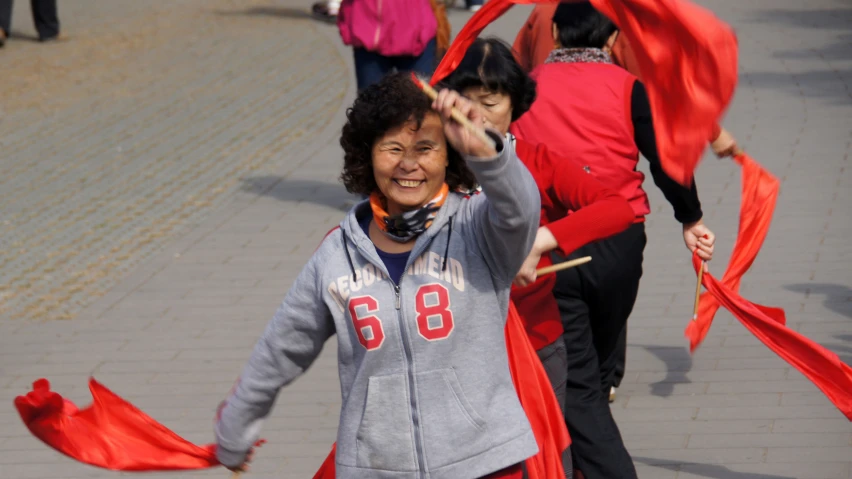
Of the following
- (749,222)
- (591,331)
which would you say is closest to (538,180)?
(591,331)

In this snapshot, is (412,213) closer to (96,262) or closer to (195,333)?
(195,333)

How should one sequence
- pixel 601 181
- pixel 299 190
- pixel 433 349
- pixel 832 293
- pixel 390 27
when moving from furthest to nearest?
pixel 299 190
pixel 390 27
pixel 832 293
pixel 601 181
pixel 433 349

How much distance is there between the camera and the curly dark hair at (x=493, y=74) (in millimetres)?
3902

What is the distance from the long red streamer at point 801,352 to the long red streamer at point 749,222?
1.58 feet

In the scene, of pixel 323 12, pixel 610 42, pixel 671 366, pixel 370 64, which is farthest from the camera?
pixel 323 12

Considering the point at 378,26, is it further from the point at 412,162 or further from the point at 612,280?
the point at 412,162

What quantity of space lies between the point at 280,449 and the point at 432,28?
12.6 feet

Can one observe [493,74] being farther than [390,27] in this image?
No

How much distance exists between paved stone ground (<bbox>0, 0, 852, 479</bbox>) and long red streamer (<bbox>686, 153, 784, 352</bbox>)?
56 centimetres

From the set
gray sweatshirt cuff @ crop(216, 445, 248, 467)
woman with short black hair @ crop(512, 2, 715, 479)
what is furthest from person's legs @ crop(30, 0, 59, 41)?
gray sweatshirt cuff @ crop(216, 445, 248, 467)

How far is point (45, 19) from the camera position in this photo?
15.9 metres

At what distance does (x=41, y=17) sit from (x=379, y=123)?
13757 millimetres

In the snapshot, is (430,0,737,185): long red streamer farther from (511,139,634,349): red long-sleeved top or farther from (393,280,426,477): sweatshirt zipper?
(393,280,426,477): sweatshirt zipper

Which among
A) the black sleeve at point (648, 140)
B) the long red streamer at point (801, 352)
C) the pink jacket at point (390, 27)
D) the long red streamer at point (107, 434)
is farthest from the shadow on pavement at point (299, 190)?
the long red streamer at point (107, 434)
